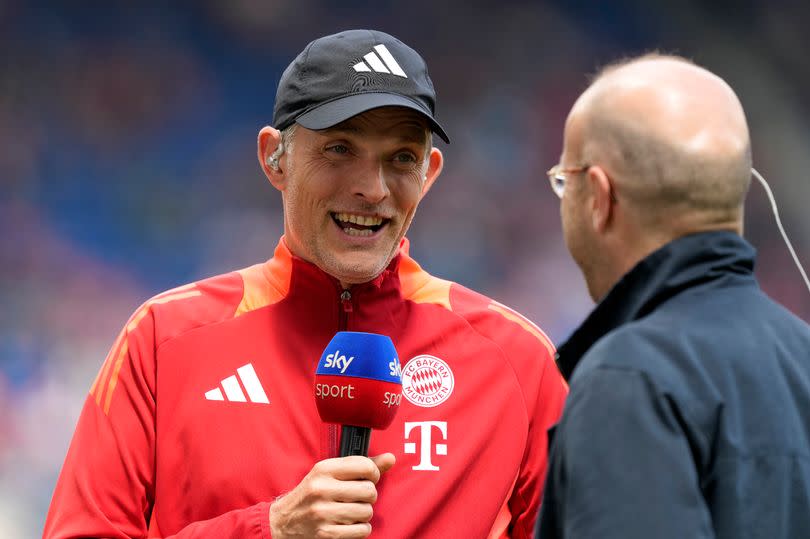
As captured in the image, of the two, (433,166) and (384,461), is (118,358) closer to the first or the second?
(384,461)

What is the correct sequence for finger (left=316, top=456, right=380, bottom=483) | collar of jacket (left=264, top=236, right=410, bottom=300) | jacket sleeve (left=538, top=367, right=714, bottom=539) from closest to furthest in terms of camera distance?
jacket sleeve (left=538, top=367, right=714, bottom=539) < finger (left=316, top=456, right=380, bottom=483) < collar of jacket (left=264, top=236, right=410, bottom=300)

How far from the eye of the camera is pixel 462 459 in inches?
77.9

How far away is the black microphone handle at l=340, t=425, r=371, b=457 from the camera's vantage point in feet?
5.65

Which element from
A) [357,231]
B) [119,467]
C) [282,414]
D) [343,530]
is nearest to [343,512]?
[343,530]

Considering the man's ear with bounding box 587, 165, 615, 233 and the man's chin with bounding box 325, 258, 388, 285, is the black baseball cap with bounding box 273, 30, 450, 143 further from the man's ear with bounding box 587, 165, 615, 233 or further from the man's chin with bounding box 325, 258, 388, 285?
the man's ear with bounding box 587, 165, 615, 233

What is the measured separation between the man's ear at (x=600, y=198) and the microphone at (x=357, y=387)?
499 millimetres

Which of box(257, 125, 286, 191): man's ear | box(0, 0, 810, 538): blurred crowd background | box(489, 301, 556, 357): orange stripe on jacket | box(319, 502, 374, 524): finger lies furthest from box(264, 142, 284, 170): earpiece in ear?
box(0, 0, 810, 538): blurred crowd background

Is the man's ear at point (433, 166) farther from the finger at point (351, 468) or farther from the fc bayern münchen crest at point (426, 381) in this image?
the finger at point (351, 468)

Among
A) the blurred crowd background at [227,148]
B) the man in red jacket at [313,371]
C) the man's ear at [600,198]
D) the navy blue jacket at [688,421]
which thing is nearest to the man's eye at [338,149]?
the man in red jacket at [313,371]

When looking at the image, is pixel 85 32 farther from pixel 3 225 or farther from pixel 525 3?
pixel 525 3

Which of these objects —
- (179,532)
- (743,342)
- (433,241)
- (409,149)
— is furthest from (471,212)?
(743,342)

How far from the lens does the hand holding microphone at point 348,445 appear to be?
→ 1666 mm

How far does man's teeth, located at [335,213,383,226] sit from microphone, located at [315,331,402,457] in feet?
1.14

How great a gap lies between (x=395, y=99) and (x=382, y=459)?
26.0 inches
